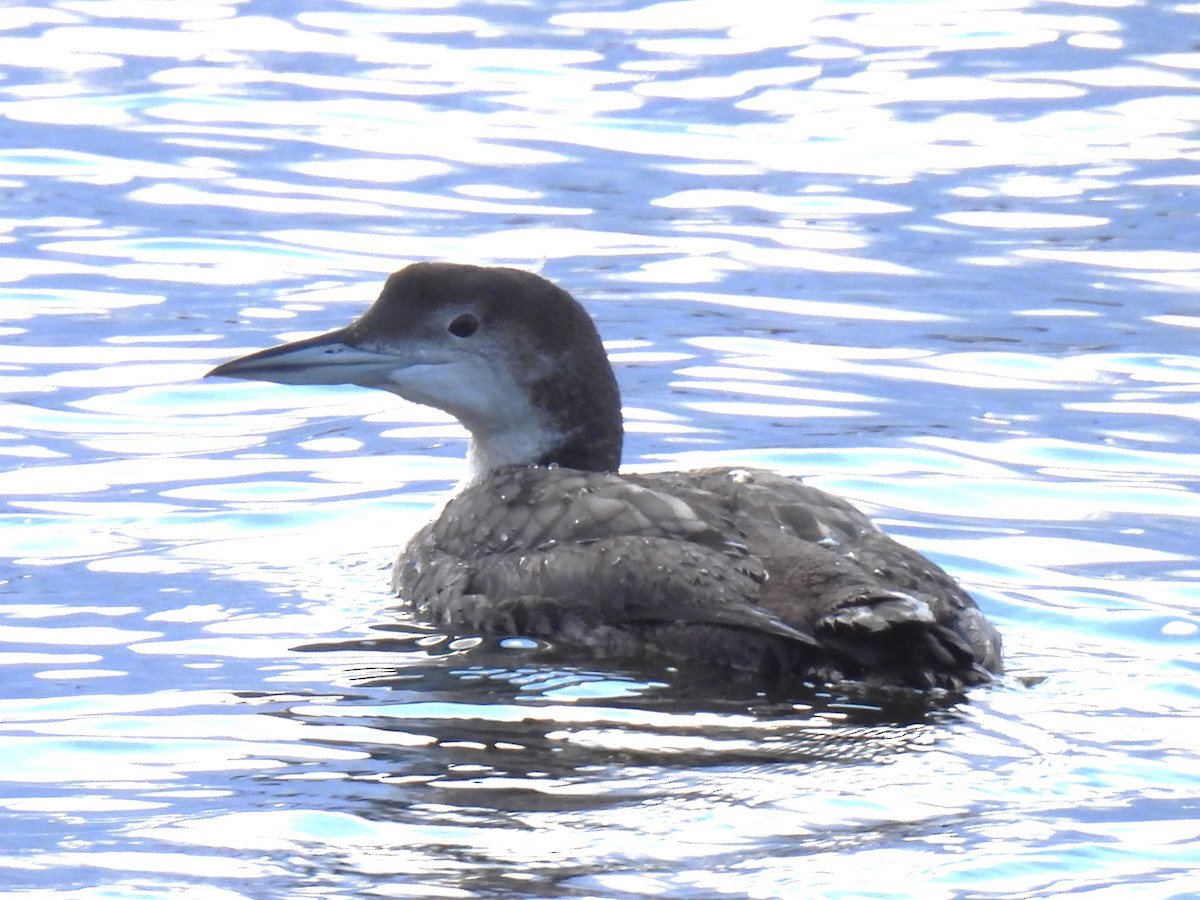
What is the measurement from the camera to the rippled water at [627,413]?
5.03 m

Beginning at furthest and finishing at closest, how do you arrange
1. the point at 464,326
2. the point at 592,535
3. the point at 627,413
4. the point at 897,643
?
the point at 627,413, the point at 464,326, the point at 592,535, the point at 897,643

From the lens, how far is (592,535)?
245 inches

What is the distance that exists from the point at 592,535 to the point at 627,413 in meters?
2.64

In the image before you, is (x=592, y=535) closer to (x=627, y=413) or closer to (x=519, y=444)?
(x=519, y=444)

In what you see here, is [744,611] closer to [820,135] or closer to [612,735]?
[612,735]

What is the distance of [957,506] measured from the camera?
770 centimetres

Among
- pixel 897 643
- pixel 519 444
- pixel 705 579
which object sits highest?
pixel 519 444

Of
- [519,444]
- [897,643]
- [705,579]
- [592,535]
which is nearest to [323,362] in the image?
[519,444]

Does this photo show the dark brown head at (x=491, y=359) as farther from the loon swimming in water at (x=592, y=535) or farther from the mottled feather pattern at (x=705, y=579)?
the mottled feather pattern at (x=705, y=579)

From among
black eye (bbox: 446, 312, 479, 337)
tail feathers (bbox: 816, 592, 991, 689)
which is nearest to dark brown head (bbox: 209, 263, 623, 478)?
black eye (bbox: 446, 312, 479, 337)

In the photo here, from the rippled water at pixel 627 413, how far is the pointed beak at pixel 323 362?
A: 0.51m

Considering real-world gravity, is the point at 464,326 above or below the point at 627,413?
above

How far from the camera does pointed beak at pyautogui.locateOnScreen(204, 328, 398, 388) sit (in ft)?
22.8

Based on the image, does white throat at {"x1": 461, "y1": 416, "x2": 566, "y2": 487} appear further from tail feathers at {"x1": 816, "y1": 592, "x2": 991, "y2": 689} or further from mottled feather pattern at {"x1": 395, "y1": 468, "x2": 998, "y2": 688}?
tail feathers at {"x1": 816, "y1": 592, "x2": 991, "y2": 689}
